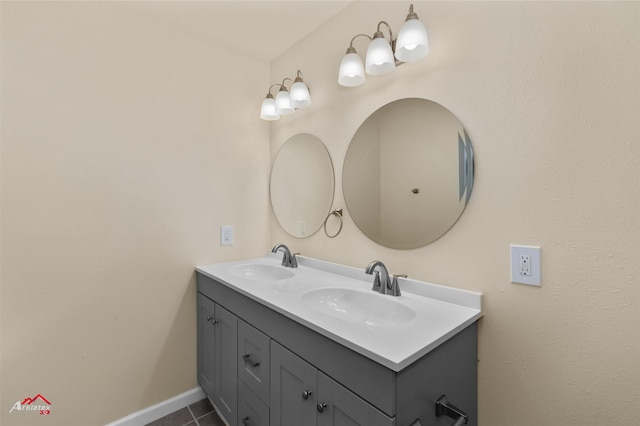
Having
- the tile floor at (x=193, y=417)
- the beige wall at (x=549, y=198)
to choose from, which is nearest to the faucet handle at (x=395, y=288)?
the beige wall at (x=549, y=198)

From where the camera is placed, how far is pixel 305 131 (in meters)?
1.90

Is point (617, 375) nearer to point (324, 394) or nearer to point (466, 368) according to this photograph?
point (466, 368)

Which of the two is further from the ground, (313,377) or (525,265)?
(525,265)

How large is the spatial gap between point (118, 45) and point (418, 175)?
1.73 m

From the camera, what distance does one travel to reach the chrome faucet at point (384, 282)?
4.12 ft

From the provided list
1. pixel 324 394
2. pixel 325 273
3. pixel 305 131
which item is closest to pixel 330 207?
pixel 325 273

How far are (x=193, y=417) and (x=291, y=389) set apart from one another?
3.54ft

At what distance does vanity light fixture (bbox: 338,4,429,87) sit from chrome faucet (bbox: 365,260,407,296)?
89 cm

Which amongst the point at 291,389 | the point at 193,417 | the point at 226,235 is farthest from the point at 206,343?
the point at 291,389

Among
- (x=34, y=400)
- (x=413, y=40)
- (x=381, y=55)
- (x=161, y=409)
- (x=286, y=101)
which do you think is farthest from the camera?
(x=286, y=101)

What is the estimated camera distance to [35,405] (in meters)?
1.39

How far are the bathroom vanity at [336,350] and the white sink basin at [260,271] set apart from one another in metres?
0.12

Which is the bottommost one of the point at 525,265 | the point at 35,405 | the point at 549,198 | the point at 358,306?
the point at 35,405

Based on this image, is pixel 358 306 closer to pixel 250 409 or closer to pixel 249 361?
pixel 249 361
